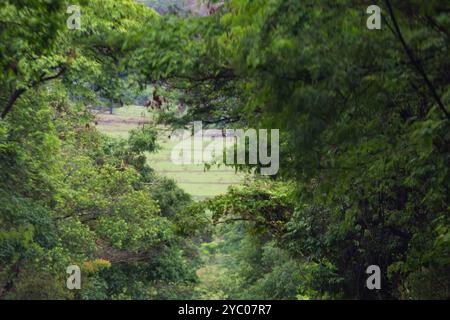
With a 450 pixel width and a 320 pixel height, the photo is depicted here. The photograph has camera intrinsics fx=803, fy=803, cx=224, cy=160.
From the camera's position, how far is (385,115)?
9562 mm

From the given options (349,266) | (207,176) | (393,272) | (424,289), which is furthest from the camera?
(207,176)

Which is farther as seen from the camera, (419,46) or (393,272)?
(393,272)

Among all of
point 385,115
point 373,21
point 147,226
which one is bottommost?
point 147,226

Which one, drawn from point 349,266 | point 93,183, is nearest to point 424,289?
point 349,266

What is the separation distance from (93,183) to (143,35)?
18.2 metres

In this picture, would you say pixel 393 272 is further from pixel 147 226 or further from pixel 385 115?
pixel 147 226

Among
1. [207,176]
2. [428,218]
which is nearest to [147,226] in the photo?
[428,218]

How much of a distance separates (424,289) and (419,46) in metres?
4.77

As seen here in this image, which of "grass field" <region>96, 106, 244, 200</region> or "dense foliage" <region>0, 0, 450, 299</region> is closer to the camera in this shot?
"dense foliage" <region>0, 0, 450, 299</region>

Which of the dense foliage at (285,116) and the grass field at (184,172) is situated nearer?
the dense foliage at (285,116)

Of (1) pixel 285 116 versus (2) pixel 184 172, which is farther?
(2) pixel 184 172

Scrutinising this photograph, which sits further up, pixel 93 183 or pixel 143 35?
pixel 143 35

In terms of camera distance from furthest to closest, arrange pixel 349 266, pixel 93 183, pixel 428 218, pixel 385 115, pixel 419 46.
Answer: pixel 93 183, pixel 349 266, pixel 428 218, pixel 385 115, pixel 419 46

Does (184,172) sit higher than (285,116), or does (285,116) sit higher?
(285,116)
